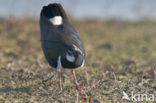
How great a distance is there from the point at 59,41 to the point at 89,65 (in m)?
2.13

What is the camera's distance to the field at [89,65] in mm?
3639

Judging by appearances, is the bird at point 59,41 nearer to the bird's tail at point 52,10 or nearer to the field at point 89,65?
the bird's tail at point 52,10

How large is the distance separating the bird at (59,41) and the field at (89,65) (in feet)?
1.10

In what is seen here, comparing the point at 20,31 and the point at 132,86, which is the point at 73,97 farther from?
the point at 20,31

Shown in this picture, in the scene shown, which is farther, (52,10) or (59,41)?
(52,10)

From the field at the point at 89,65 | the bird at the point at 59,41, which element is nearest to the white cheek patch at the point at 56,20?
the bird at the point at 59,41

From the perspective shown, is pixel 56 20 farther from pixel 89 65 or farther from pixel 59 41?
pixel 89 65

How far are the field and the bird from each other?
336 millimetres

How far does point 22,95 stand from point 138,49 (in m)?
4.20

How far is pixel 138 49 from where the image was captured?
7141 mm

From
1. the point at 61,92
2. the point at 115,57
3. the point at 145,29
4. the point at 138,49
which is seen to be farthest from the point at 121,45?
the point at 61,92

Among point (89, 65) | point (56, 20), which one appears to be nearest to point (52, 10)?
point (56, 20)

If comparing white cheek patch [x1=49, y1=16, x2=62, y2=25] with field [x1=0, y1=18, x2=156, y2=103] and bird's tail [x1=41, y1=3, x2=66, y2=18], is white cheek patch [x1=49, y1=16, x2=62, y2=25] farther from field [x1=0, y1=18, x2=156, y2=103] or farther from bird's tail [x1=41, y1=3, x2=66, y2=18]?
field [x1=0, y1=18, x2=156, y2=103]

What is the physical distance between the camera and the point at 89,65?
542 centimetres
